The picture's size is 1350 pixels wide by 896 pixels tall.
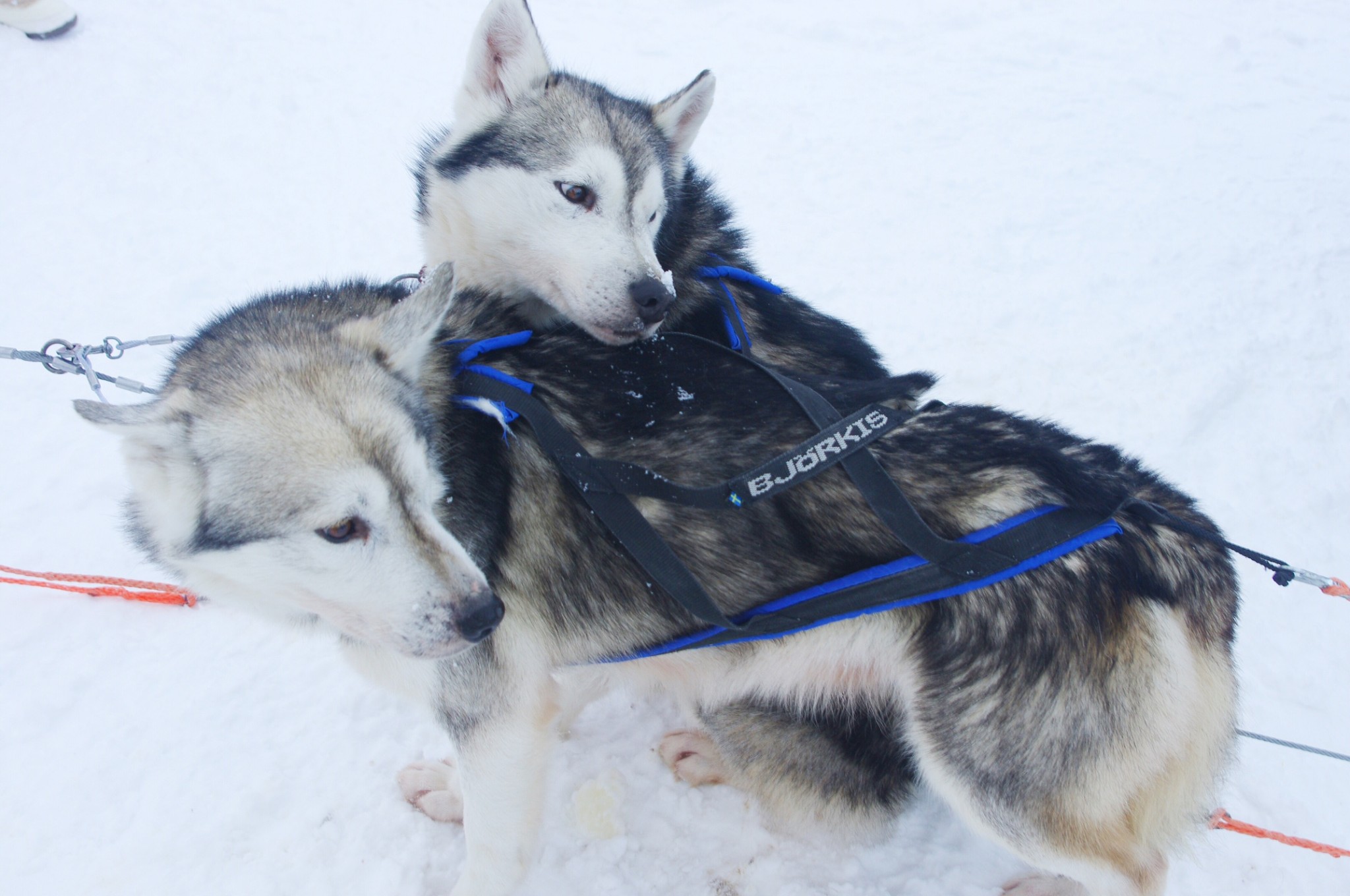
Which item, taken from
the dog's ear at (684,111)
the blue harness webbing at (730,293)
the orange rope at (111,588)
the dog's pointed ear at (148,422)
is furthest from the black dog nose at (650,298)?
the orange rope at (111,588)

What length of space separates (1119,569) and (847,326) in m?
1.50

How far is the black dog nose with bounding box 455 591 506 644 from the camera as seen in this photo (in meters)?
1.86

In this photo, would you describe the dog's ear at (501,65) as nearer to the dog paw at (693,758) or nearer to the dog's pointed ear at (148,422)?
the dog's pointed ear at (148,422)

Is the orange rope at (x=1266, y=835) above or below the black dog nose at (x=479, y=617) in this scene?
below

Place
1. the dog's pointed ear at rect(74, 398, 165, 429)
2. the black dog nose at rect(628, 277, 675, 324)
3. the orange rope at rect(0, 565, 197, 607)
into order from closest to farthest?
1. the dog's pointed ear at rect(74, 398, 165, 429)
2. the black dog nose at rect(628, 277, 675, 324)
3. the orange rope at rect(0, 565, 197, 607)

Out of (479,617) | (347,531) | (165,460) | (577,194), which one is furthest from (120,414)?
(577,194)

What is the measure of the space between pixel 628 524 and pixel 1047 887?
2.05 metres

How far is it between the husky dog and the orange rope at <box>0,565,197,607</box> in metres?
2.00

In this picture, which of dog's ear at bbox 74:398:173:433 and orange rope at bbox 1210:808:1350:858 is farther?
orange rope at bbox 1210:808:1350:858

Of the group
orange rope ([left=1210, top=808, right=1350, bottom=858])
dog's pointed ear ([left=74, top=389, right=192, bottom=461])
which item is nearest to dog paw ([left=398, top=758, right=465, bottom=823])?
dog's pointed ear ([left=74, top=389, right=192, bottom=461])

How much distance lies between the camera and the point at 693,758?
9.89ft

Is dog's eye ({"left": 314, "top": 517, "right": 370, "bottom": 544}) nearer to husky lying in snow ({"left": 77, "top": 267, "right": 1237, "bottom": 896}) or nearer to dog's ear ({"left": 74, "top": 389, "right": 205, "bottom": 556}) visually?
husky lying in snow ({"left": 77, "top": 267, "right": 1237, "bottom": 896})

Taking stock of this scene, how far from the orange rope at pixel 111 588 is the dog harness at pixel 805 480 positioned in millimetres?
2231

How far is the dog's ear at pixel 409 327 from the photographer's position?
2.03 meters
